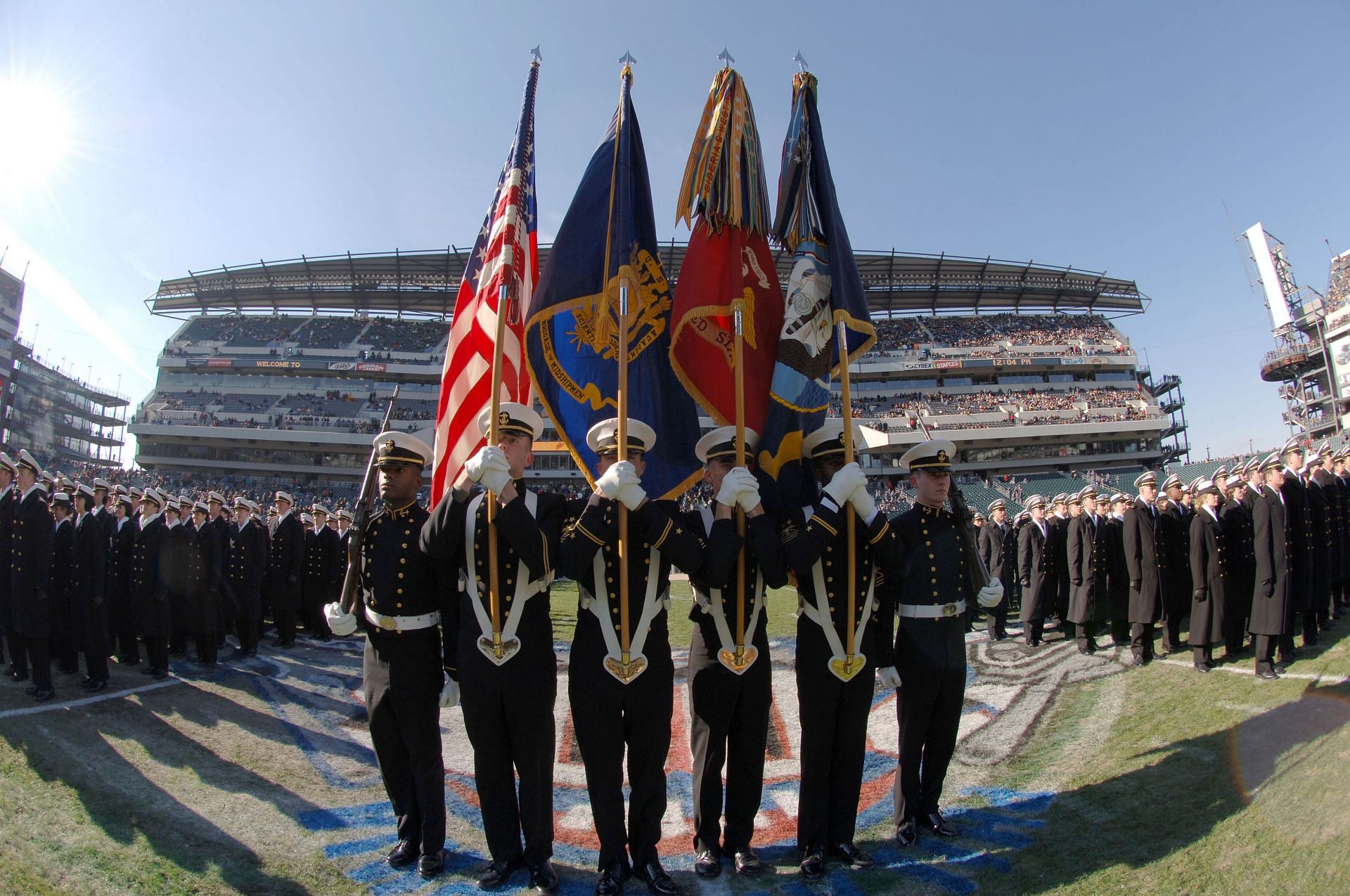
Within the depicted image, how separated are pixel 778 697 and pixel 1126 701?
3146 mm

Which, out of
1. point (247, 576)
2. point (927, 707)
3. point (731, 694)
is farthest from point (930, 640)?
point (247, 576)

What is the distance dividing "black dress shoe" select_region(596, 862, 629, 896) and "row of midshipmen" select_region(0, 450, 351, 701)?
608 centimetres

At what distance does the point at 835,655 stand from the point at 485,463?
214 centimetres

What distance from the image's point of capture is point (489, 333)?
17.6 feet

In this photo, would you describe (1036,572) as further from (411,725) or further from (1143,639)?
(411,725)

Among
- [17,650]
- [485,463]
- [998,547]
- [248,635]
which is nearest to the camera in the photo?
[485,463]

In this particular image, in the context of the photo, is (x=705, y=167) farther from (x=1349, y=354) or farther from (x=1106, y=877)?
(x=1349, y=354)

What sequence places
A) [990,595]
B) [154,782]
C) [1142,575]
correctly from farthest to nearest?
[1142,575] → [154,782] → [990,595]

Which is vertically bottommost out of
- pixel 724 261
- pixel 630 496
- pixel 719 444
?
Result: pixel 630 496

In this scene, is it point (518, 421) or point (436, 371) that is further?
point (436, 371)

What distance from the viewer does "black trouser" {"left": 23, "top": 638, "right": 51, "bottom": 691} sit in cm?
631

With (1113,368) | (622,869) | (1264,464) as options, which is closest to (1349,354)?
(1113,368)

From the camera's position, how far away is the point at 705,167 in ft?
15.7

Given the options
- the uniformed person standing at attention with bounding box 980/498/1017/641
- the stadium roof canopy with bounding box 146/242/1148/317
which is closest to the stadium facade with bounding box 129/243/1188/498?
the stadium roof canopy with bounding box 146/242/1148/317
